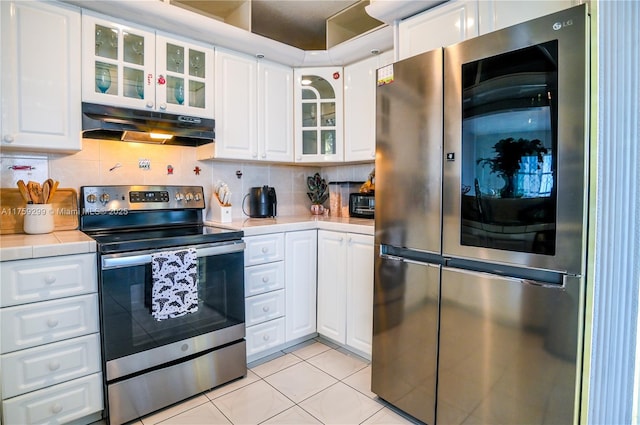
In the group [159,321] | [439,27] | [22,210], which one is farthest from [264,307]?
[439,27]

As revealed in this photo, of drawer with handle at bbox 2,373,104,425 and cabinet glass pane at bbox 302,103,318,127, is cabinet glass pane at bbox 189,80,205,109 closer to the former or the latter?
cabinet glass pane at bbox 302,103,318,127

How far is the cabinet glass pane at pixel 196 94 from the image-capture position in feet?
7.32

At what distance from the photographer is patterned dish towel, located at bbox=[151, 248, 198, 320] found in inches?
67.9

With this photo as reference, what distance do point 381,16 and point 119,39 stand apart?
1.46 meters

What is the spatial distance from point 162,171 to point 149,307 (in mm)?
1022

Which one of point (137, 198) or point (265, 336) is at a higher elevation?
point (137, 198)

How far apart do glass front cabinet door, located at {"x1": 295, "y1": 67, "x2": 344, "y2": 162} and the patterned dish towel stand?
1.28m

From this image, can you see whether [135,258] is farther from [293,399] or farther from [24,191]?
[293,399]

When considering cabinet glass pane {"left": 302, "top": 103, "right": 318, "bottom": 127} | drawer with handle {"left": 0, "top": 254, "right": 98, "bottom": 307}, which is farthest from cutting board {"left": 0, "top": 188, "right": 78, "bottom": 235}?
cabinet glass pane {"left": 302, "top": 103, "right": 318, "bottom": 127}

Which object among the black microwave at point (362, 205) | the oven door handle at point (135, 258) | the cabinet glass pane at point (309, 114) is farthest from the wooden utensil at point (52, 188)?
the black microwave at point (362, 205)

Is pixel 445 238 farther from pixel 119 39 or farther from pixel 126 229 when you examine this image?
pixel 119 39

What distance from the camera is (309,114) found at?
279 cm

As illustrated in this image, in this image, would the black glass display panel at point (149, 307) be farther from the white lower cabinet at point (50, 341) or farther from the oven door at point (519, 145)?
the oven door at point (519, 145)

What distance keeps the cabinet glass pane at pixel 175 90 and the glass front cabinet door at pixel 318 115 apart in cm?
89
